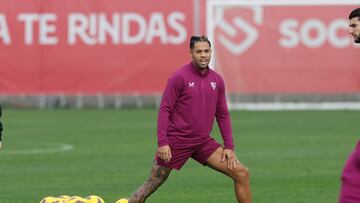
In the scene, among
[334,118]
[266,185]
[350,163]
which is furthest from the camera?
[334,118]

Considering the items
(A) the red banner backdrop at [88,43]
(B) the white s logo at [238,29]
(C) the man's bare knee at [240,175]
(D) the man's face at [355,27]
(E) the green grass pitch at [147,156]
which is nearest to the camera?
(D) the man's face at [355,27]

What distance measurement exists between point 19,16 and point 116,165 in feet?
55.0

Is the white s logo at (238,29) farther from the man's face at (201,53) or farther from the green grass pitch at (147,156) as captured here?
the man's face at (201,53)

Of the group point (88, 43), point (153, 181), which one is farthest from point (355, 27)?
point (88, 43)

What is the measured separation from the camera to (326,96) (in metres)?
37.3

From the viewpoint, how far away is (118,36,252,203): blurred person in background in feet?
42.8

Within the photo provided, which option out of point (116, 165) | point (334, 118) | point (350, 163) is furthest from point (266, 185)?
point (334, 118)

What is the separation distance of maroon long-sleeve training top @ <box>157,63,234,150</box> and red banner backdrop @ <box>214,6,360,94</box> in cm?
2301

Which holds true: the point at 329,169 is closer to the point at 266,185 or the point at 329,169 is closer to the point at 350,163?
the point at 266,185

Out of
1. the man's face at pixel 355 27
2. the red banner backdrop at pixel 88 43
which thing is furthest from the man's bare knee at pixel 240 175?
the red banner backdrop at pixel 88 43

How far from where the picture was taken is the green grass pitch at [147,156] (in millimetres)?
16891

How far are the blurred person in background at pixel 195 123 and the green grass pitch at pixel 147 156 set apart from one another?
8.40 ft

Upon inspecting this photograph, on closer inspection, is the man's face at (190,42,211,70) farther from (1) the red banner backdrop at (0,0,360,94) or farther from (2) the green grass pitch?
(1) the red banner backdrop at (0,0,360,94)

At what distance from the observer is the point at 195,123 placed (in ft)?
43.5
